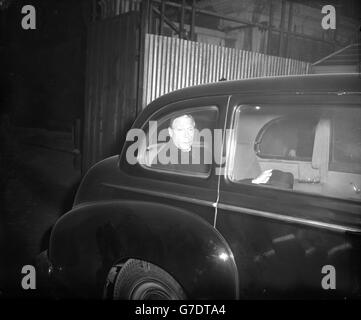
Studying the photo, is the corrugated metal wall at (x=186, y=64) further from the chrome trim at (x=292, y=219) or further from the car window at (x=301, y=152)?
the chrome trim at (x=292, y=219)

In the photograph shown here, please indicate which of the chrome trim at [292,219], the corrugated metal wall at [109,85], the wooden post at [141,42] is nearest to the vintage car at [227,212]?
the chrome trim at [292,219]

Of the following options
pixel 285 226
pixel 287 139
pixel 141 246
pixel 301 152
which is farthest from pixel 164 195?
pixel 301 152

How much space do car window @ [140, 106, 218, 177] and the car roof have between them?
0.12 meters

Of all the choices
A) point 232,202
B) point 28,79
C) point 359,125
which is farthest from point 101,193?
point 28,79

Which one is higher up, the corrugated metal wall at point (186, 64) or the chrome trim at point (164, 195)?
the corrugated metal wall at point (186, 64)

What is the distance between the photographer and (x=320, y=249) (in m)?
1.76

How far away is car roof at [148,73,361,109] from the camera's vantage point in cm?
183

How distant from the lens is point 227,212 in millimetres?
2029

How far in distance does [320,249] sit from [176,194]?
90 cm

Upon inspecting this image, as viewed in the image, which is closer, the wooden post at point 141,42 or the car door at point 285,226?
the car door at point 285,226

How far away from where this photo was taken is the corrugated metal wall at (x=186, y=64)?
20.8 ft

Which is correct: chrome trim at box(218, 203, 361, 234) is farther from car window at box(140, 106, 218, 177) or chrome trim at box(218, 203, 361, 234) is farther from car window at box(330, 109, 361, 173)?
car window at box(330, 109, 361, 173)

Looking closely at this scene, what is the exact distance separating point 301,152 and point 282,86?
1.16 metres
